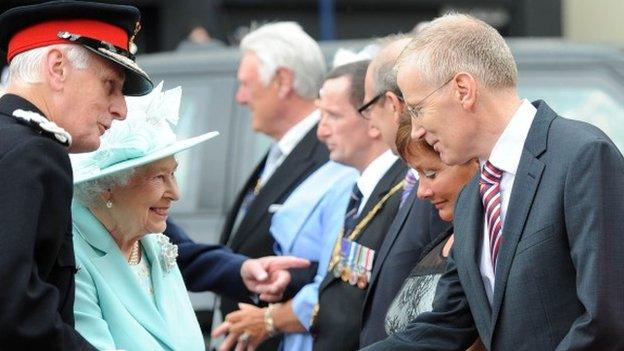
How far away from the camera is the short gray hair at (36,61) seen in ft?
13.1

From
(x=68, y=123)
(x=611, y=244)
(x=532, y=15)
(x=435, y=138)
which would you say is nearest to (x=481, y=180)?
(x=435, y=138)

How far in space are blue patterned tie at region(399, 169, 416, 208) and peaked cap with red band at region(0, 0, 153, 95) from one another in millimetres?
1359

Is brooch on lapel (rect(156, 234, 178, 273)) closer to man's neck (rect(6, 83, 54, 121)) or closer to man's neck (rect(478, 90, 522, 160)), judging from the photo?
man's neck (rect(6, 83, 54, 121))

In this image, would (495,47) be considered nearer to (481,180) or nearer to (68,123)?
(481,180)

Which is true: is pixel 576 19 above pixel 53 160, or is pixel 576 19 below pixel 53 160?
below

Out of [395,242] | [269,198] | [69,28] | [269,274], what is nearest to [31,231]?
[69,28]

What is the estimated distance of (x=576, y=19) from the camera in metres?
15.0

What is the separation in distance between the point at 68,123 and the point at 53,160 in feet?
0.88

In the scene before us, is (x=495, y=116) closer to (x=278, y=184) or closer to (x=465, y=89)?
(x=465, y=89)

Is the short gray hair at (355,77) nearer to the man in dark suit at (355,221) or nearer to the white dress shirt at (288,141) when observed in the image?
the man in dark suit at (355,221)

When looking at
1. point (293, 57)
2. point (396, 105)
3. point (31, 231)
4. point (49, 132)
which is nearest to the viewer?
point (31, 231)

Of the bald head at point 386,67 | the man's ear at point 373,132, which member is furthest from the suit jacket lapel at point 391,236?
the man's ear at point 373,132

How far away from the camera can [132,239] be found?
4.68m

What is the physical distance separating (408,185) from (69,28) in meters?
1.62
